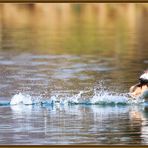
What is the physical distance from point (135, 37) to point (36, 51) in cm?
759

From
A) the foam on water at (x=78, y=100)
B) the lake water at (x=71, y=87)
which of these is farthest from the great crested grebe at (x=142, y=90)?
the lake water at (x=71, y=87)

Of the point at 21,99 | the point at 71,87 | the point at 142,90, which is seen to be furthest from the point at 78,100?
the point at 71,87

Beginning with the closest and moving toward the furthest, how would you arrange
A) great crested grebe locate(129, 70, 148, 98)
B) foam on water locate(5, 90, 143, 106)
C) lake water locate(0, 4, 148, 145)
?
lake water locate(0, 4, 148, 145) → foam on water locate(5, 90, 143, 106) → great crested grebe locate(129, 70, 148, 98)

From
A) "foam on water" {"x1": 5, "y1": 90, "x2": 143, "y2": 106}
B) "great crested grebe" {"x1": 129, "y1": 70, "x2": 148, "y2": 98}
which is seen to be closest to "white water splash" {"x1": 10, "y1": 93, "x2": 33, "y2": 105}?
"foam on water" {"x1": 5, "y1": 90, "x2": 143, "y2": 106}

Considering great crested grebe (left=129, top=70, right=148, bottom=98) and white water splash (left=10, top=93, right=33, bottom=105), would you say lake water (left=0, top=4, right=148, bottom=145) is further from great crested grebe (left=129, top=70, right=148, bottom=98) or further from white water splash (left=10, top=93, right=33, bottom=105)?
great crested grebe (left=129, top=70, right=148, bottom=98)

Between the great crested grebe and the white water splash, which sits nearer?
the white water splash

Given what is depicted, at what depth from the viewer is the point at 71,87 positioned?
2327cm

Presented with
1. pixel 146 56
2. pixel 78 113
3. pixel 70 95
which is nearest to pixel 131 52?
pixel 146 56

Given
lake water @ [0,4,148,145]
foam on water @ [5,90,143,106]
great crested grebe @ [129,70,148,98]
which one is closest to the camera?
lake water @ [0,4,148,145]

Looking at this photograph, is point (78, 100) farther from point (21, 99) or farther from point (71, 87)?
point (71, 87)

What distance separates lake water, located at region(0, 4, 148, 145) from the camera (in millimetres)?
16781

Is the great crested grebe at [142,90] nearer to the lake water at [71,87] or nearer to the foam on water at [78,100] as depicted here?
the foam on water at [78,100]

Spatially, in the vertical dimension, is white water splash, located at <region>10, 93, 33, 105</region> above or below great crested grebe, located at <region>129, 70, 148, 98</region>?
below

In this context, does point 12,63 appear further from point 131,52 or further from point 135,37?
point 135,37
